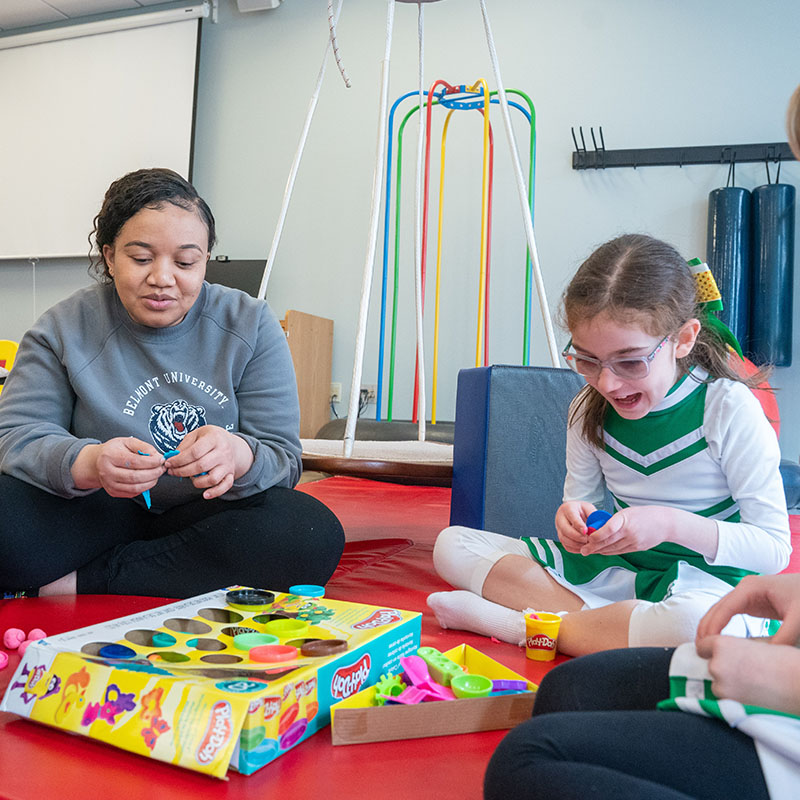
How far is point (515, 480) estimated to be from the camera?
1.46 m

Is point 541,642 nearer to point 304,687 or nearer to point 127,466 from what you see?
point 304,687

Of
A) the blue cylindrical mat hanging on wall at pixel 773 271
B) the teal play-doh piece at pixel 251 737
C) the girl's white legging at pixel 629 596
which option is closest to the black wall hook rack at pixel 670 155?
the blue cylindrical mat hanging on wall at pixel 773 271

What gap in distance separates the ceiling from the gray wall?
50cm

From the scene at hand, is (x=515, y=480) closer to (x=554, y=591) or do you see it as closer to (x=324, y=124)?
(x=554, y=591)

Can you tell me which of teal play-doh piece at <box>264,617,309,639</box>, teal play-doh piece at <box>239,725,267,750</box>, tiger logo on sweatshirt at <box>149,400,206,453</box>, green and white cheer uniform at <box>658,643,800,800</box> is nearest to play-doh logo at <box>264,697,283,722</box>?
teal play-doh piece at <box>239,725,267,750</box>

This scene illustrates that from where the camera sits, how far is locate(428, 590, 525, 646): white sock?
1020mm

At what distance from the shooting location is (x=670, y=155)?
326 centimetres

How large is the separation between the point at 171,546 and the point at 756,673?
888 mm

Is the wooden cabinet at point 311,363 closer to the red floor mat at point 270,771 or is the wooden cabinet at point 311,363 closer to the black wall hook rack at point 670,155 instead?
the black wall hook rack at point 670,155

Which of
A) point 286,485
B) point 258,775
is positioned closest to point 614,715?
point 258,775

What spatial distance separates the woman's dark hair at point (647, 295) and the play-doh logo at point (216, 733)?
2.14 feet

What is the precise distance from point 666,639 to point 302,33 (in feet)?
12.1

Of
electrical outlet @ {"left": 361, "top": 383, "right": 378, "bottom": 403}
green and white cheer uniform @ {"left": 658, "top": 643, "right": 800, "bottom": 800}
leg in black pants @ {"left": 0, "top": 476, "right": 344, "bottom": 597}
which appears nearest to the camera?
green and white cheer uniform @ {"left": 658, "top": 643, "right": 800, "bottom": 800}

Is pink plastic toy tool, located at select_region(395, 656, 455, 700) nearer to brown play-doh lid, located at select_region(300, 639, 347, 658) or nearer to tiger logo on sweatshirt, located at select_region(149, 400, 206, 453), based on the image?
brown play-doh lid, located at select_region(300, 639, 347, 658)
